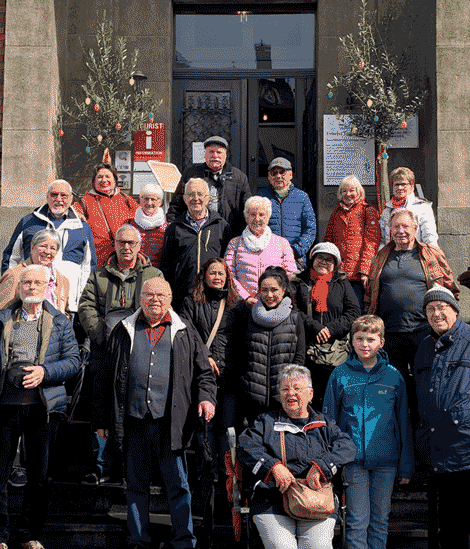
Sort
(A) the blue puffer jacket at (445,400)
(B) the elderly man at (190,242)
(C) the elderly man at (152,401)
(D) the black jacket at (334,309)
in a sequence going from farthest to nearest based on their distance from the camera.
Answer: (B) the elderly man at (190,242), (D) the black jacket at (334,309), (C) the elderly man at (152,401), (A) the blue puffer jacket at (445,400)

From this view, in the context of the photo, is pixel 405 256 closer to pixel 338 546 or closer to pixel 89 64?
pixel 338 546

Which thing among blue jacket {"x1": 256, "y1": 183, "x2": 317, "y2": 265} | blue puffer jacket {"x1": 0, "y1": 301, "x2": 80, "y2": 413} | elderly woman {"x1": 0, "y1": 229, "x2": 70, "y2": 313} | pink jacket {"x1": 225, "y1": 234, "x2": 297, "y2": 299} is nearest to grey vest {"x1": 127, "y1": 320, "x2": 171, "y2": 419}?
blue puffer jacket {"x1": 0, "y1": 301, "x2": 80, "y2": 413}

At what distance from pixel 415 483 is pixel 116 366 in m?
2.48

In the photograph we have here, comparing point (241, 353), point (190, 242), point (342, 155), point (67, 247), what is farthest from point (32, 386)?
point (342, 155)

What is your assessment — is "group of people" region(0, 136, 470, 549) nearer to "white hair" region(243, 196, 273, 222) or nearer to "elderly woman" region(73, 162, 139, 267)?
"white hair" region(243, 196, 273, 222)

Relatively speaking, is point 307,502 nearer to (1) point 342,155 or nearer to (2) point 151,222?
(2) point 151,222

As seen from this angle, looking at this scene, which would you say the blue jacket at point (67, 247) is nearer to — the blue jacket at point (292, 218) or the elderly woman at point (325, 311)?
the blue jacket at point (292, 218)

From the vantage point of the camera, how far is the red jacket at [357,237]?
6887 millimetres

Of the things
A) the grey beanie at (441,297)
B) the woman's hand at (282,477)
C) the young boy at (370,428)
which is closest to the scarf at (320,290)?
the young boy at (370,428)

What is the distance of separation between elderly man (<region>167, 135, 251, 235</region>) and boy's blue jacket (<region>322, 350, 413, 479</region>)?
249cm

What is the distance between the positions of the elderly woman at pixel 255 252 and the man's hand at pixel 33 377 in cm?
190

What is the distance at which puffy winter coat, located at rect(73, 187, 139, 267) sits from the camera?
721 centimetres

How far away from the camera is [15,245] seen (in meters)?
6.68

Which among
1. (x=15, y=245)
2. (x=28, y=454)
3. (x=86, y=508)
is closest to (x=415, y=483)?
A: (x=86, y=508)
